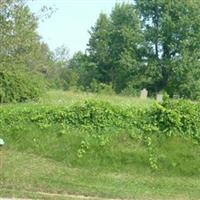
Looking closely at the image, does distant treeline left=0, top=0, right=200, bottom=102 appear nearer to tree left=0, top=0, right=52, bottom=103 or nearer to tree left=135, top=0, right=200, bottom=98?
tree left=135, top=0, right=200, bottom=98

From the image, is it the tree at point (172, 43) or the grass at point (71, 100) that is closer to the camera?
the grass at point (71, 100)

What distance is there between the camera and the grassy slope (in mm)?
10773

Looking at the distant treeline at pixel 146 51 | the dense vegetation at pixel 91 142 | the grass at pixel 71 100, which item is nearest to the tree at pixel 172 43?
the distant treeline at pixel 146 51

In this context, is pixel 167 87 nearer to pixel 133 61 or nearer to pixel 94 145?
pixel 133 61

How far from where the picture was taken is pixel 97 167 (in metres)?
12.4

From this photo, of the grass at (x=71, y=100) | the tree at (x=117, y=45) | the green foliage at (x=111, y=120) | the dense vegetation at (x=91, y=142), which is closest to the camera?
the dense vegetation at (x=91, y=142)

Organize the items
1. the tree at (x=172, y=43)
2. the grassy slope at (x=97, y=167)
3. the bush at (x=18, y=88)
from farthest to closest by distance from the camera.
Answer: the tree at (x=172, y=43)
the bush at (x=18, y=88)
the grassy slope at (x=97, y=167)

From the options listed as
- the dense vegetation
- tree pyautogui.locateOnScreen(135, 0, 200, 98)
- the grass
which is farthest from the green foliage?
tree pyautogui.locateOnScreen(135, 0, 200, 98)

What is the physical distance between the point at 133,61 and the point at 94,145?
145ft

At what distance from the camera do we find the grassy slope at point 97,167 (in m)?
10.8

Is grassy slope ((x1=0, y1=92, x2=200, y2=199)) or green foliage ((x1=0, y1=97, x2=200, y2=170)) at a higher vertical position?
green foliage ((x1=0, y1=97, x2=200, y2=170))

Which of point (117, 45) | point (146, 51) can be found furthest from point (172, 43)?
point (117, 45)

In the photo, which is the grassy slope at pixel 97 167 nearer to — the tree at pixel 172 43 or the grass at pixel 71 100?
the grass at pixel 71 100

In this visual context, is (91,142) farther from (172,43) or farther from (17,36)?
(172,43)
